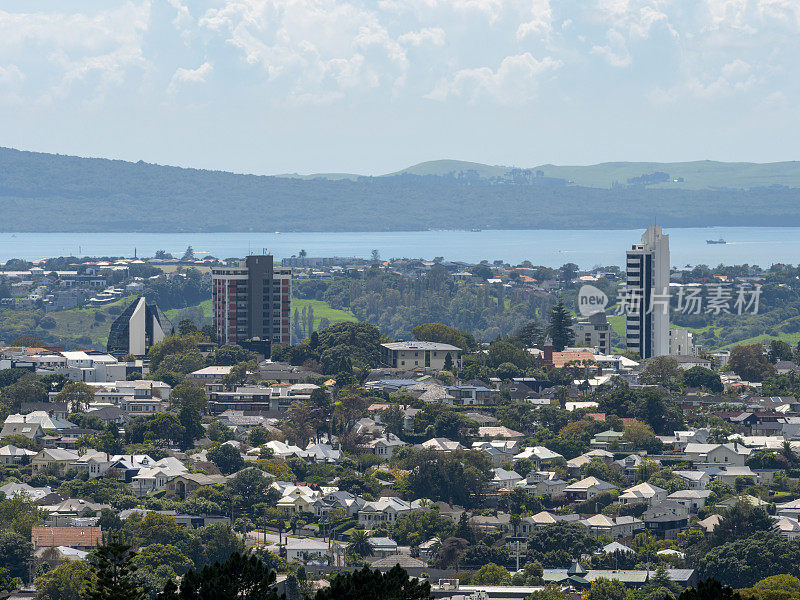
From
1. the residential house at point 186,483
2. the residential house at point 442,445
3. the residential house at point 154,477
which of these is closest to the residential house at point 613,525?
the residential house at point 442,445

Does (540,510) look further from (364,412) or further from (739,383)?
(739,383)

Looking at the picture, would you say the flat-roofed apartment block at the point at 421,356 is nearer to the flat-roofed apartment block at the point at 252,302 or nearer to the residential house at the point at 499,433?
the flat-roofed apartment block at the point at 252,302

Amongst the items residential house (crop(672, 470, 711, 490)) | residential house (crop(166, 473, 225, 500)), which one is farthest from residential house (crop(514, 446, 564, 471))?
residential house (crop(166, 473, 225, 500))

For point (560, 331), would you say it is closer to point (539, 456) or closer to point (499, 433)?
point (499, 433)

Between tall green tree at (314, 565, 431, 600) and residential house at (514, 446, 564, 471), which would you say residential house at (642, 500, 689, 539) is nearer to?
residential house at (514, 446, 564, 471)

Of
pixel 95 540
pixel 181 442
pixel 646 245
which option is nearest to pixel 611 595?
pixel 95 540

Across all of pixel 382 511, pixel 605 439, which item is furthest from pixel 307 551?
pixel 605 439
